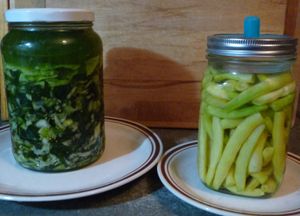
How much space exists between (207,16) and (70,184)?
1.26 ft

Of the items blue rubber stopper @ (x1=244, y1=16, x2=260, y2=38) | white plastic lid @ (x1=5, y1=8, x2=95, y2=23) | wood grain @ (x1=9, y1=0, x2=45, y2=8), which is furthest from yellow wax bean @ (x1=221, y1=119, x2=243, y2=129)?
wood grain @ (x1=9, y1=0, x2=45, y2=8)

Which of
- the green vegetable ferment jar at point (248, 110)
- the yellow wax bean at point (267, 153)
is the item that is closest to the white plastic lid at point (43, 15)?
the green vegetable ferment jar at point (248, 110)

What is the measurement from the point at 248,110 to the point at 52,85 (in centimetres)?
24

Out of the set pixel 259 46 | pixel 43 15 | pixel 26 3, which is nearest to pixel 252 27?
pixel 259 46

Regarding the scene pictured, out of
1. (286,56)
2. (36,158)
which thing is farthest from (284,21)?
(36,158)

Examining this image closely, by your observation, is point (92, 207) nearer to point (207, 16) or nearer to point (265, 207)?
point (265, 207)

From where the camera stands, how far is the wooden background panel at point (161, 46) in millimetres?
613

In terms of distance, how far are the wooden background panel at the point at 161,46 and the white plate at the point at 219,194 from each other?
18 centimetres

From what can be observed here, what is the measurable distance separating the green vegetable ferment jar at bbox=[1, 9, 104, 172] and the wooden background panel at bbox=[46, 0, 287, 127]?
7.1 inches

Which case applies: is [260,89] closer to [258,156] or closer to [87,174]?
[258,156]

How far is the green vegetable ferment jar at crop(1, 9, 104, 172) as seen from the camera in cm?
42

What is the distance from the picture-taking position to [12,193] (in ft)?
1.32

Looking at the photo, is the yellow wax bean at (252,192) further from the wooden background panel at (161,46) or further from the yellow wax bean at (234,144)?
the wooden background panel at (161,46)

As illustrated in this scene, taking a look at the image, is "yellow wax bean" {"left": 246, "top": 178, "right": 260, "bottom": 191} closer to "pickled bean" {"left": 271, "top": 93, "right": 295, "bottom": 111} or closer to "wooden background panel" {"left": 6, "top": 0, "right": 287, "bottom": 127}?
"pickled bean" {"left": 271, "top": 93, "right": 295, "bottom": 111}
